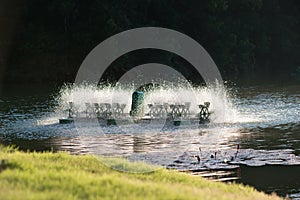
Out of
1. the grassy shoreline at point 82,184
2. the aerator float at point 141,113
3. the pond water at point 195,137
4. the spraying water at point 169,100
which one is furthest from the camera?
the spraying water at point 169,100

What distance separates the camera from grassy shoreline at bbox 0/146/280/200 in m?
9.90

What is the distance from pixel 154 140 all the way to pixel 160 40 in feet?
163

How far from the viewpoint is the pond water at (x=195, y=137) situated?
65.8ft

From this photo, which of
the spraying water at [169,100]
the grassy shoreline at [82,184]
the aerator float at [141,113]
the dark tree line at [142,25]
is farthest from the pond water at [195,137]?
the dark tree line at [142,25]

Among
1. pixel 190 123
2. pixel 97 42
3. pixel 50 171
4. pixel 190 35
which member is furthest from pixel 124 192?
pixel 190 35

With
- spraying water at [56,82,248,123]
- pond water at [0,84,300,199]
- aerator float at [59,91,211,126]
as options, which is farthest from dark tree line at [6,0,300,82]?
aerator float at [59,91,211,126]

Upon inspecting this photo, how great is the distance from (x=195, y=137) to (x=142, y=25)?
49733 mm

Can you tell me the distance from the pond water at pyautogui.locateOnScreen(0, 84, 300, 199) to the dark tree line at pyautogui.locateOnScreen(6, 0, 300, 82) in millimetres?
27701

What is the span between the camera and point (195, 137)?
26.7m

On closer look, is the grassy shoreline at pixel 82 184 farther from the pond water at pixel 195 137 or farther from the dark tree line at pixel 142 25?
the dark tree line at pixel 142 25

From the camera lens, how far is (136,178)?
13.0 meters

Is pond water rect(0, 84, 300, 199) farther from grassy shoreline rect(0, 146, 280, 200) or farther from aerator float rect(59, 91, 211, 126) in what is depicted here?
grassy shoreline rect(0, 146, 280, 200)

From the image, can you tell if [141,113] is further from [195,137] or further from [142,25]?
[142,25]

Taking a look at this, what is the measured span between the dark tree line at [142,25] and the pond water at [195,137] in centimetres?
2770
